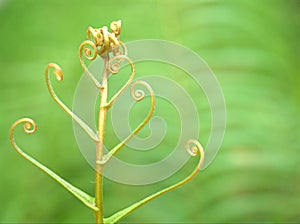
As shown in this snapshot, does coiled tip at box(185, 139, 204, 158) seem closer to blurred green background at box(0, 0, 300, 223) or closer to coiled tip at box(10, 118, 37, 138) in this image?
coiled tip at box(10, 118, 37, 138)

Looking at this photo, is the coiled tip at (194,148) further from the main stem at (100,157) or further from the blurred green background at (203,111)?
the blurred green background at (203,111)

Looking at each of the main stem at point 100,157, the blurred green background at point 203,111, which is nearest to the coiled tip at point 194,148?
the main stem at point 100,157

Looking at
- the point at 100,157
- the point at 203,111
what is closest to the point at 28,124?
the point at 100,157

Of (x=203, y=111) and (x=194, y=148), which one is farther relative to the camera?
(x=203, y=111)

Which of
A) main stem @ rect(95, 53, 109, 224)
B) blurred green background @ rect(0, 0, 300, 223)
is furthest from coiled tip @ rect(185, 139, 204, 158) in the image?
blurred green background @ rect(0, 0, 300, 223)

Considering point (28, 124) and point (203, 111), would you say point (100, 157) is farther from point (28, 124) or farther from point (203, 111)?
point (203, 111)

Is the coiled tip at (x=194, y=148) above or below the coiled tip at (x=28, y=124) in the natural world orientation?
below

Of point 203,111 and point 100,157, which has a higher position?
point 203,111

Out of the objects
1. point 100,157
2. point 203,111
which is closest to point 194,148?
point 100,157

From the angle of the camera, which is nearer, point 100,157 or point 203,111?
point 100,157

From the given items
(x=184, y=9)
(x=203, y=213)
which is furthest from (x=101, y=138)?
(x=184, y=9)
